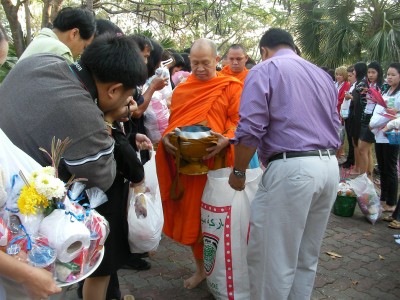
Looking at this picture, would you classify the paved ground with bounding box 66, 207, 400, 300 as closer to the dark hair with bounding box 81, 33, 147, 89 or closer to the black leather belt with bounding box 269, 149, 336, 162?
the black leather belt with bounding box 269, 149, 336, 162

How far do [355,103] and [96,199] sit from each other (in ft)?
19.6

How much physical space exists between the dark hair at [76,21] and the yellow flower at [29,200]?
192cm

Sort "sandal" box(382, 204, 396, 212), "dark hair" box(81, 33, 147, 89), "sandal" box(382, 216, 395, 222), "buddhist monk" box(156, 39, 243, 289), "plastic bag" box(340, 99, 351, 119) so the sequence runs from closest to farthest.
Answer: "dark hair" box(81, 33, 147, 89)
"buddhist monk" box(156, 39, 243, 289)
"sandal" box(382, 216, 395, 222)
"sandal" box(382, 204, 396, 212)
"plastic bag" box(340, 99, 351, 119)

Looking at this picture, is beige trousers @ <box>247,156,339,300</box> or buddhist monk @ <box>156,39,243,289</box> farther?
buddhist monk @ <box>156,39,243,289</box>

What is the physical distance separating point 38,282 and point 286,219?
153 cm

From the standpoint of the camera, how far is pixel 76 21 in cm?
284

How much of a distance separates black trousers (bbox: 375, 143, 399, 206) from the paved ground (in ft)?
2.26

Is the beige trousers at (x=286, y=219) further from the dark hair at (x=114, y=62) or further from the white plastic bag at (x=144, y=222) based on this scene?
the dark hair at (x=114, y=62)

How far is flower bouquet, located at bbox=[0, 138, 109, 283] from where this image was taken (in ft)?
4.00

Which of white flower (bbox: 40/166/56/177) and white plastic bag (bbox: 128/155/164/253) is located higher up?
white flower (bbox: 40/166/56/177)

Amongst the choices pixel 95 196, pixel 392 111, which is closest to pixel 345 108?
pixel 392 111

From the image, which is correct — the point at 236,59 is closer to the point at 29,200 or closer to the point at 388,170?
the point at 388,170

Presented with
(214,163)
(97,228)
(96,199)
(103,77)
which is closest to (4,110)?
(103,77)

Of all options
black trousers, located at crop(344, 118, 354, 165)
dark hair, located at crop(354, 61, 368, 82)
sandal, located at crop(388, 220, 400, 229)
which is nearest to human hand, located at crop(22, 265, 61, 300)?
sandal, located at crop(388, 220, 400, 229)
